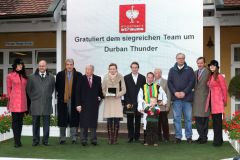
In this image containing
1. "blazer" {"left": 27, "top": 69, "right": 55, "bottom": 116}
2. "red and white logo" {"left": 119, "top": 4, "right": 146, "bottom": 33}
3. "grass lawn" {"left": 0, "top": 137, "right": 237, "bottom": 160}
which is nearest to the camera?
"grass lawn" {"left": 0, "top": 137, "right": 237, "bottom": 160}

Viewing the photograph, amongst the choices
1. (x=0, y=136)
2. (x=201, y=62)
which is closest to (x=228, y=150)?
(x=201, y=62)

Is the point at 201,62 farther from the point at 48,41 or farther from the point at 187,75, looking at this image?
the point at 48,41

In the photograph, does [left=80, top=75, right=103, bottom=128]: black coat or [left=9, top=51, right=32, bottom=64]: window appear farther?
[left=9, top=51, right=32, bottom=64]: window

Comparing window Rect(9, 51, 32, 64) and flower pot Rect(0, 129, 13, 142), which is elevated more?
window Rect(9, 51, 32, 64)

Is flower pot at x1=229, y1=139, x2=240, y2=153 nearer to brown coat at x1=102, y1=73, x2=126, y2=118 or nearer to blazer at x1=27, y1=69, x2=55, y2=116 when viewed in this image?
brown coat at x1=102, y1=73, x2=126, y2=118

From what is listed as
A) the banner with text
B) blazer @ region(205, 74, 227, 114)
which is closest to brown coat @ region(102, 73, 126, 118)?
blazer @ region(205, 74, 227, 114)

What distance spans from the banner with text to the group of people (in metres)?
1.80

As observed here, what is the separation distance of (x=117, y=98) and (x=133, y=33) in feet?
9.20

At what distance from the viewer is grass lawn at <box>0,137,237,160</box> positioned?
855 centimetres

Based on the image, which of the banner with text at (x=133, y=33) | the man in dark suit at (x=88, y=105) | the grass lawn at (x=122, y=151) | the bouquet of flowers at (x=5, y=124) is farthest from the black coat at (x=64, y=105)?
the banner with text at (x=133, y=33)

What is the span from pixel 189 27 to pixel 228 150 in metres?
3.97

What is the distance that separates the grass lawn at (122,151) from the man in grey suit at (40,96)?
0.46 metres

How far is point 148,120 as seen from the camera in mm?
9969

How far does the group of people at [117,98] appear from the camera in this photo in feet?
32.2
